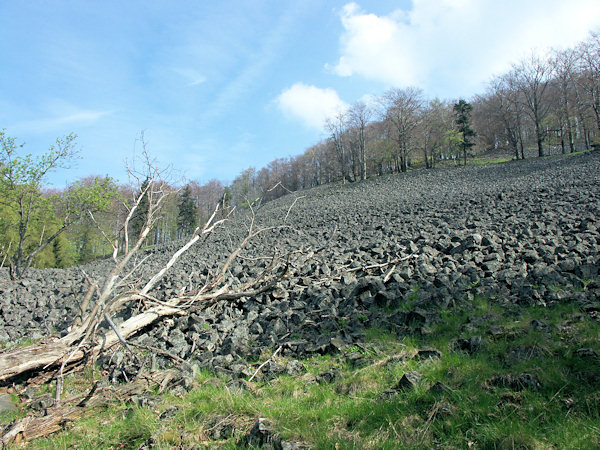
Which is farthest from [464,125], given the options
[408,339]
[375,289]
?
[408,339]

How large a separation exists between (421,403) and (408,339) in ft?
4.47

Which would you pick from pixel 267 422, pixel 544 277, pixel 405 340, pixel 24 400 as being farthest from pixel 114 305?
pixel 544 277

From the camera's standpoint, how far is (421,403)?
2.54 m

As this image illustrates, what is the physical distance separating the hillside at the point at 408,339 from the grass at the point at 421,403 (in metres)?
0.01

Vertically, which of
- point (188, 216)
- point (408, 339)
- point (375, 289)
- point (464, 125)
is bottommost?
point (408, 339)

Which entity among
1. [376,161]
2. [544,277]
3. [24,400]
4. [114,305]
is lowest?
[24,400]

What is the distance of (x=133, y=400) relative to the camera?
11.1 ft

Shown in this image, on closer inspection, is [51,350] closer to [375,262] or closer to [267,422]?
[267,422]

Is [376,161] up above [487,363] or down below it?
above

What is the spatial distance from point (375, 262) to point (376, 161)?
42.0 m

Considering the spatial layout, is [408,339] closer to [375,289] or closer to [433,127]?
[375,289]

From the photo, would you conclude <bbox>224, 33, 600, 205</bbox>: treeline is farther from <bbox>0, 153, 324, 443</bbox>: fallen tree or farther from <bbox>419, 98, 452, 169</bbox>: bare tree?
<bbox>0, 153, 324, 443</bbox>: fallen tree

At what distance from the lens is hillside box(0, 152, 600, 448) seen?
2.37 metres

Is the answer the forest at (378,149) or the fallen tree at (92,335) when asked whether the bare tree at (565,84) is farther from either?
the fallen tree at (92,335)
